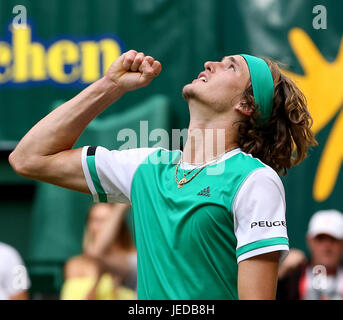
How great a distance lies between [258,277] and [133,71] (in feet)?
3.26

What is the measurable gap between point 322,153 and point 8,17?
309 cm

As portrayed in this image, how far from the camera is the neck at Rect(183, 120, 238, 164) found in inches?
105

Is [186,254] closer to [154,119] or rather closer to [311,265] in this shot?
[311,265]

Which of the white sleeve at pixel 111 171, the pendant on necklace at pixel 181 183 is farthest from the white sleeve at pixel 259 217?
the white sleeve at pixel 111 171

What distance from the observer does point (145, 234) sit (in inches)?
103

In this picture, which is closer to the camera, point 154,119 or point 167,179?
point 167,179

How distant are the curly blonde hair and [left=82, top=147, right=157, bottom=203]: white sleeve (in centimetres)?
37

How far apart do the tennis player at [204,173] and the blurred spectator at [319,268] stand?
7.27 ft

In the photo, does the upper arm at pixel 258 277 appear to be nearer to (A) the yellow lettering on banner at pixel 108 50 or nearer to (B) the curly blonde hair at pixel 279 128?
(B) the curly blonde hair at pixel 279 128

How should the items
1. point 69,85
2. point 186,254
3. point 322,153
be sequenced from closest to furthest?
1. point 186,254
2. point 322,153
3. point 69,85

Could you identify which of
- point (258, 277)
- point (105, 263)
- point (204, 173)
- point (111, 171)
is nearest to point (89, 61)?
point (105, 263)

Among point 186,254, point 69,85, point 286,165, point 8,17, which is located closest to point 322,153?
point 69,85

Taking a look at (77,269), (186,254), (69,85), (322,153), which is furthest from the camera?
(69,85)

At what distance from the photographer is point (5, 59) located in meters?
6.98
